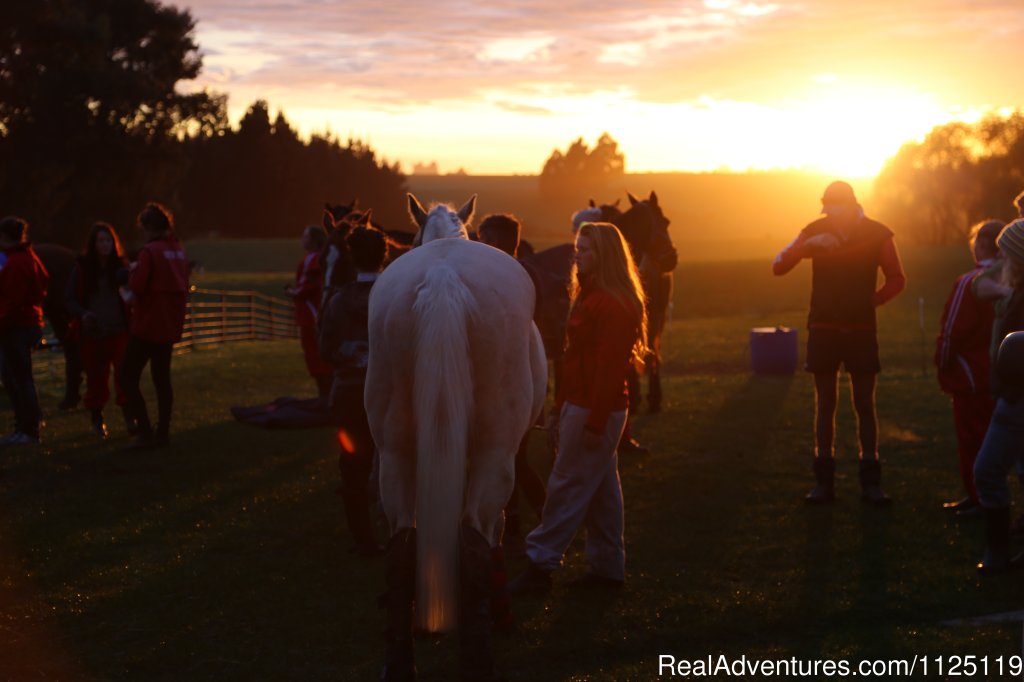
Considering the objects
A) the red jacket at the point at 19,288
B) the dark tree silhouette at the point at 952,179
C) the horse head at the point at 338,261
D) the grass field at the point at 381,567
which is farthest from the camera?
the dark tree silhouette at the point at 952,179

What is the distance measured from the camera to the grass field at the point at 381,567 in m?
4.77

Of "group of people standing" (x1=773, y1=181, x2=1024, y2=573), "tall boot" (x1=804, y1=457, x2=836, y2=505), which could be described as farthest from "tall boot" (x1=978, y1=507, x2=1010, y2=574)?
"tall boot" (x1=804, y1=457, x2=836, y2=505)

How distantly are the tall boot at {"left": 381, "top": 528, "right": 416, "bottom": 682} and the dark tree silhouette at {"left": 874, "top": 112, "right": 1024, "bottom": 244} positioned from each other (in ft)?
207

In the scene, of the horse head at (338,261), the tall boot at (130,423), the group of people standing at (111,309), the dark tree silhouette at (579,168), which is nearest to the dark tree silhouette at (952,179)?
the dark tree silhouette at (579,168)

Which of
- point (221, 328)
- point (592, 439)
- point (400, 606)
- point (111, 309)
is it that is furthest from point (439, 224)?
point (221, 328)

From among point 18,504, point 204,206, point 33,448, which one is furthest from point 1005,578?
point 204,206

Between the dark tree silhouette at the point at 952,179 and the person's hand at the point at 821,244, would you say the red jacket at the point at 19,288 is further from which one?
the dark tree silhouette at the point at 952,179

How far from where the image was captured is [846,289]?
7.54 metres

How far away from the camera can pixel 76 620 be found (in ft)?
17.1

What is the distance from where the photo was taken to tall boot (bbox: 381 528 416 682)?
13.9 ft

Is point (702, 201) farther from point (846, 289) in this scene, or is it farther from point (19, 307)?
point (846, 289)

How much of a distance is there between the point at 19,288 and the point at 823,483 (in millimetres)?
7083

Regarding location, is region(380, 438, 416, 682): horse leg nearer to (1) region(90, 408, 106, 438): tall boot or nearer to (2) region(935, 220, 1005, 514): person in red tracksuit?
(2) region(935, 220, 1005, 514): person in red tracksuit

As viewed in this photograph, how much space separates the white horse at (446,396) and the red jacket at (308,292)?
5.87m
